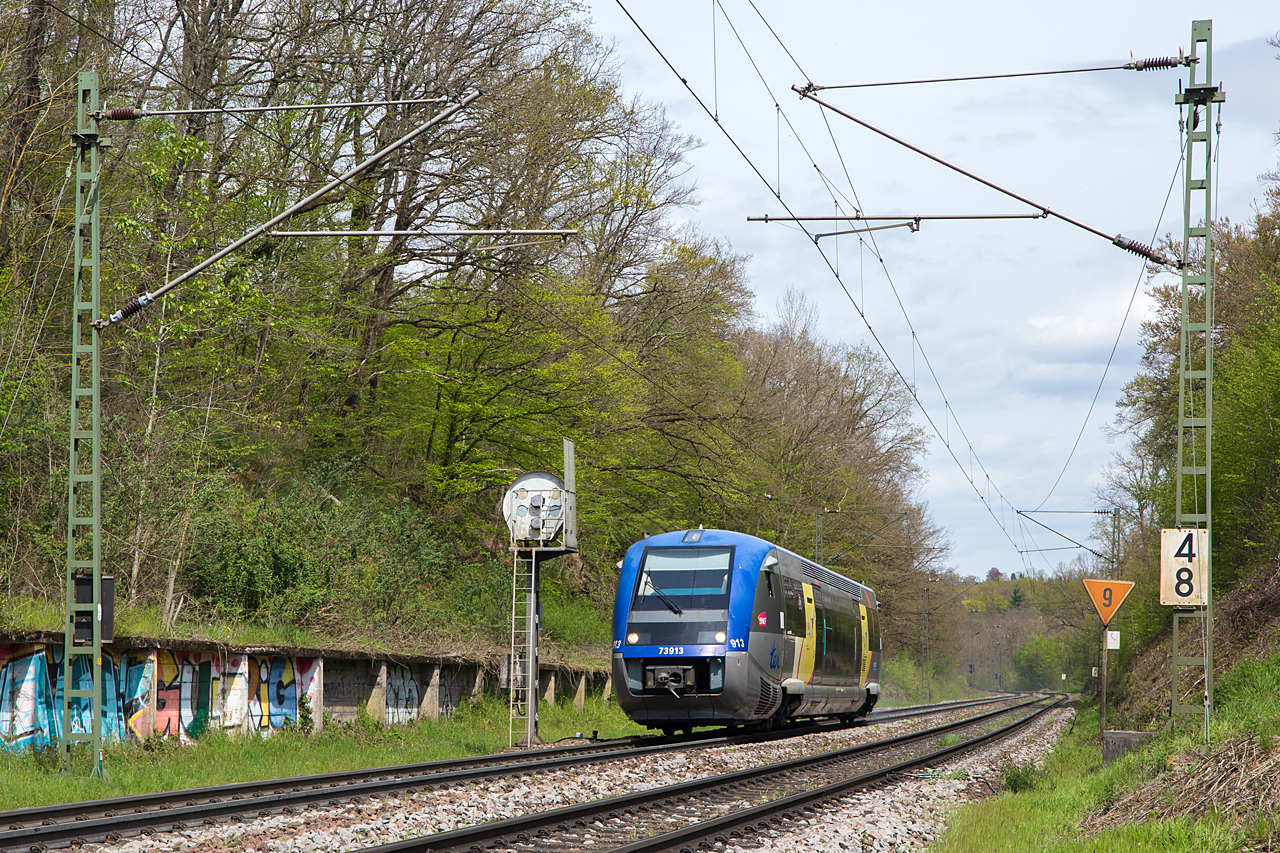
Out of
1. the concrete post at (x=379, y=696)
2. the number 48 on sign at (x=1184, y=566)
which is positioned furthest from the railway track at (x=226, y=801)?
the number 48 on sign at (x=1184, y=566)

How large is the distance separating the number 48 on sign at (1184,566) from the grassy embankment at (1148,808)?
136 cm

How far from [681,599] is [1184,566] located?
8.79m

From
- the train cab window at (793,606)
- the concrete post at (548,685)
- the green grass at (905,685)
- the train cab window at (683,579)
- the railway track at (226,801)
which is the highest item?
the train cab window at (683,579)

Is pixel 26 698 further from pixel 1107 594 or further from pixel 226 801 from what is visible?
pixel 1107 594

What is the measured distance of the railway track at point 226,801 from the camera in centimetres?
838

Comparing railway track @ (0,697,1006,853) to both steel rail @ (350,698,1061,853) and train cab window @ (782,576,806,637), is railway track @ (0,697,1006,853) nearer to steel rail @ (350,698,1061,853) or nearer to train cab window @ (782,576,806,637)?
steel rail @ (350,698,1061,853)

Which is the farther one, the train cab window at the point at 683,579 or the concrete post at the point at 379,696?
the train cab window at the point at 683,579

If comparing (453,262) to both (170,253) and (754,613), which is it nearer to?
(170,253)

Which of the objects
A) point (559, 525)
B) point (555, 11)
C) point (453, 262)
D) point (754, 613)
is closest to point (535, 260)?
point (453, 262)

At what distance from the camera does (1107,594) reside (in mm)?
17266

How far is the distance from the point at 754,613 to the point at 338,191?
12048 millimetres

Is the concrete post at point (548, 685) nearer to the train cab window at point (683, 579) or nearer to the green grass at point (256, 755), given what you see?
the green grass at point (256, 755)

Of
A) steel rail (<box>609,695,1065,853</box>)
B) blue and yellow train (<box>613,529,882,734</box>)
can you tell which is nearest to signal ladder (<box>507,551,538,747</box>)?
blue and yellow train (<box>613,529,882,734</box>)

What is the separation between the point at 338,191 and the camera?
78.5ft
